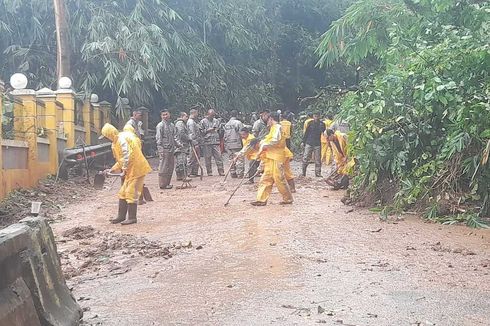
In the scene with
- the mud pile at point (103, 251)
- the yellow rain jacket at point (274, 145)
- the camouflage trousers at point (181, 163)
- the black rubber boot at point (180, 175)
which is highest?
the yellow rain jacket at point (274, 145)

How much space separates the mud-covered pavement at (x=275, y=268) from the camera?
4.62 m

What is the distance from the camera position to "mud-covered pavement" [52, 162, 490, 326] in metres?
4.62

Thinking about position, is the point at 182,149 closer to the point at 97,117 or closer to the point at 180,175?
the point at 180,175

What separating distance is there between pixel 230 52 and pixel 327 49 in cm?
1132

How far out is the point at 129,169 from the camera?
9078 millimetres

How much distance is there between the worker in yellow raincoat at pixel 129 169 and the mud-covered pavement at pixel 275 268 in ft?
0.96

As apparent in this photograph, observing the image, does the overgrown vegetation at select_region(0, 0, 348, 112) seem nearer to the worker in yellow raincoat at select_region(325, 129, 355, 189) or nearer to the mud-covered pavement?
the worker in yellow raincoat at select_region(325, 129, 355, 189)

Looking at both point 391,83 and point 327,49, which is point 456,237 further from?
point 327,49

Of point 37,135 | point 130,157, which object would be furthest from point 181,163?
point 130,157

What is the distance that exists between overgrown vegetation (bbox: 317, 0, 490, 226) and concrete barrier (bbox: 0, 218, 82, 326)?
5837 mm

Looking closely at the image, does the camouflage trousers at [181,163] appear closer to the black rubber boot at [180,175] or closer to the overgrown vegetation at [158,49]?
the black rubber boot at [180,175]

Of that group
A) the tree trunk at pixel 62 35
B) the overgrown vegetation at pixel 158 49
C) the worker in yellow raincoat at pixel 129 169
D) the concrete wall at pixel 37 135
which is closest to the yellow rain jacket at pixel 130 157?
the worker in yellow raincoat at pixel 129 169

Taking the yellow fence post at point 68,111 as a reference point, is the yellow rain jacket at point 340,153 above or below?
below

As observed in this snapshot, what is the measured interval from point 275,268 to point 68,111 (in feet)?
38.1
